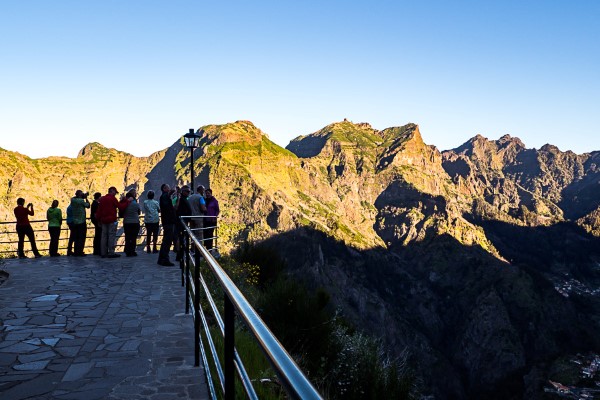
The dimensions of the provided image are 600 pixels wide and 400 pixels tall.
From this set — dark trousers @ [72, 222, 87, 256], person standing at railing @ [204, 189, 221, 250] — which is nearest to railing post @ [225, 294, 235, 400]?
person standing at railing @ [204, 189, 221, 250]

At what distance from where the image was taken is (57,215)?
13852mm

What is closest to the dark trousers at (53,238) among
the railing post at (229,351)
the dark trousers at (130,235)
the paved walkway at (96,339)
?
the dark trousers at (130,235)

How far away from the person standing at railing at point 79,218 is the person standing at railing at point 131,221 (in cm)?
127

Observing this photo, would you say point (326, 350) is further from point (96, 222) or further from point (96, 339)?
point (96, 222)

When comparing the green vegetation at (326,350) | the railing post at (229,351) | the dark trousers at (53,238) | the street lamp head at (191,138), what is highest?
the street lamp head at (191,138)

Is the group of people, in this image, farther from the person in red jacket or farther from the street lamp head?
the street lamp head

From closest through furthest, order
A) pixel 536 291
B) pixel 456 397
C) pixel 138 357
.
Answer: pixel 138 357, pixel 456 397, pixel 536 291

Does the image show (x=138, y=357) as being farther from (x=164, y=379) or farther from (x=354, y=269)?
(x=354, y=269)

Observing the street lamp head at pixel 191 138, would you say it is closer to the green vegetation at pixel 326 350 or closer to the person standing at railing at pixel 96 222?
the person standing at railing at pixel 96 222

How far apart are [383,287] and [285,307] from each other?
167534mm

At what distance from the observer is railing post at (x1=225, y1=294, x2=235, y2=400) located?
7.01ft

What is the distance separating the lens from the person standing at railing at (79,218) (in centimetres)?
1351

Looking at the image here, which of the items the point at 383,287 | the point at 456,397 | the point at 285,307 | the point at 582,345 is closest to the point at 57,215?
the point at 285,307

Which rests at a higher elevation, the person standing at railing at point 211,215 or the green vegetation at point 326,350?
the person standing at railing at point 211,215
